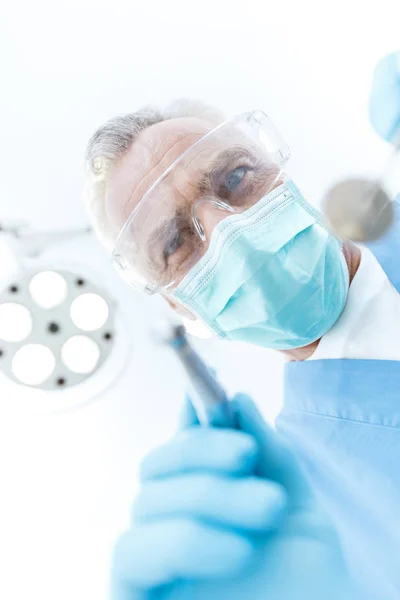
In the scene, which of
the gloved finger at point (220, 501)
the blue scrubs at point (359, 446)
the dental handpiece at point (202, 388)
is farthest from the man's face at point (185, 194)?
the gloved finger at point (220, 501)

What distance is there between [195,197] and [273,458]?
1.74 feet

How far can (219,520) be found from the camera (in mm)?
850

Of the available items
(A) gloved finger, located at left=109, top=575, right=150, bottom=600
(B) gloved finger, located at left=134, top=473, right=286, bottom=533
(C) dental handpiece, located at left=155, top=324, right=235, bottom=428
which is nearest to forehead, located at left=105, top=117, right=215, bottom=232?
(C) dental handpiece, located at left=155, top=324, right=235, bottom=428

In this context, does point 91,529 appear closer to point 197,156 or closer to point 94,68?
point 197,156

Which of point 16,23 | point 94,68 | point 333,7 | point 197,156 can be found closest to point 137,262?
point 197,156

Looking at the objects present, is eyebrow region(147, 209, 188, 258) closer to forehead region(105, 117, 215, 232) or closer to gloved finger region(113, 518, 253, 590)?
forehead region(105, 117, 215, 232)

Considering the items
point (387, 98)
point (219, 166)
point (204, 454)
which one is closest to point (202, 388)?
point (204, 454)

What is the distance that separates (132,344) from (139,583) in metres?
0.60

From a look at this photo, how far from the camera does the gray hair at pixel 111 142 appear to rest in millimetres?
1194

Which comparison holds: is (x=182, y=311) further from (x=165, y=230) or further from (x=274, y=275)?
(x=274, y=275)

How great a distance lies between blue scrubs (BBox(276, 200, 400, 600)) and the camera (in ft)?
2.56

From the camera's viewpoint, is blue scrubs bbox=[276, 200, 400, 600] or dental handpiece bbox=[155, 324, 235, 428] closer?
blue scrubs bbox=[276, 200, 400, 600]

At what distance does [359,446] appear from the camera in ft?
2.96

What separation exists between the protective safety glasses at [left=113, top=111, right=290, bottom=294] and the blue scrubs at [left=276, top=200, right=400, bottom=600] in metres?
0.29
